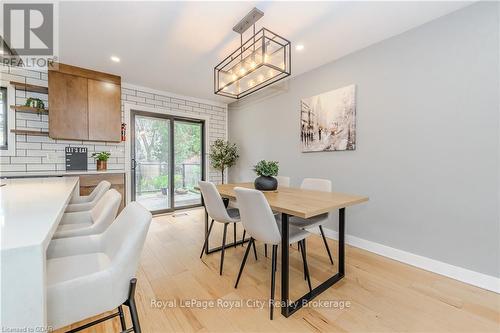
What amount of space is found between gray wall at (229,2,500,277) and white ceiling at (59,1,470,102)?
244mm

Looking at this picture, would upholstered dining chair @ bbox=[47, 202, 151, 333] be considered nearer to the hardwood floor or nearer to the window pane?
the hardwood floor

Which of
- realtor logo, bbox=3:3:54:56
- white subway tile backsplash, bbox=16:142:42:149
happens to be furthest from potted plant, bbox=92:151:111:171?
realtor logo, bbox=3:3:54:56

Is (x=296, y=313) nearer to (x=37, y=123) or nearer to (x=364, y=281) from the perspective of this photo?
(x=364, y=281)

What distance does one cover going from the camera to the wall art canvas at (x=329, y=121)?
2715 mm

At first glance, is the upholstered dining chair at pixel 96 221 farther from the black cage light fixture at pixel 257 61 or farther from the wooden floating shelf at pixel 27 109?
the wooden floating shelf at pixel 27 109

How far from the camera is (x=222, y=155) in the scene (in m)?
4.51

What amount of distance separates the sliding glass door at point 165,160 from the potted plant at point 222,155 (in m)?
0.33

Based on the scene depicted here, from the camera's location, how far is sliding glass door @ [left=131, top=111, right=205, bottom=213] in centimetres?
402

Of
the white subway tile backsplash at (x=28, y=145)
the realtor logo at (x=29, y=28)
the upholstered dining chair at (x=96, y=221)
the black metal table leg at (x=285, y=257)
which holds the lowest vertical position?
the black metal table leg at (x=285, y=257)

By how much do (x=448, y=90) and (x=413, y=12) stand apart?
0.79 m

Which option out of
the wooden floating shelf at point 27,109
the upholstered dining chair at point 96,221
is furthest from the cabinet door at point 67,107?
the upholstered dining chair at point 96,221

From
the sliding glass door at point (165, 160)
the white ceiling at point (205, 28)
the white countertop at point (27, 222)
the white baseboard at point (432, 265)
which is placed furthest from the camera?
the sliding glass door at point (165, 160)

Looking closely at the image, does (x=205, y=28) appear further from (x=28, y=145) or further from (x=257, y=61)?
(x=28, y=145)

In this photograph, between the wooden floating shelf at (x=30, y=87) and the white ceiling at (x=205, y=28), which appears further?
the wooden floating shelf at (x=30, y=87)
